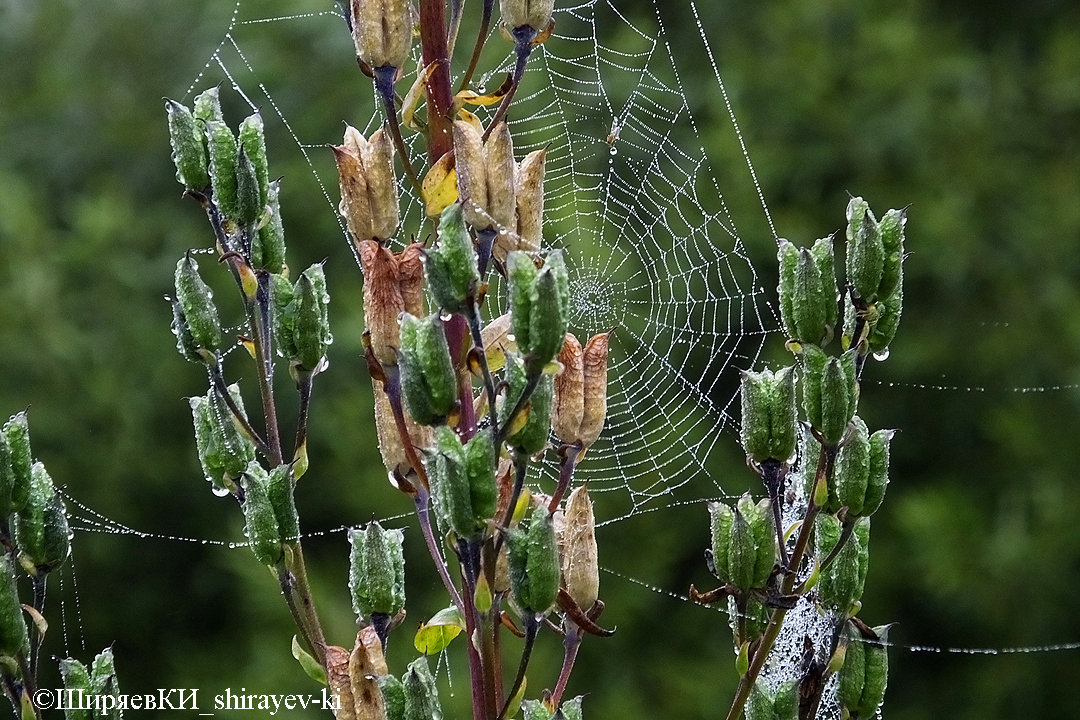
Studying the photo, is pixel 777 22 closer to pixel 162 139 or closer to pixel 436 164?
pixel 162 139

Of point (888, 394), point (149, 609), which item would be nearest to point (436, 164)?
point (888, 394)

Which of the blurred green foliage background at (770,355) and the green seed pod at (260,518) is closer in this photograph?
the green seed pod at (260,518)

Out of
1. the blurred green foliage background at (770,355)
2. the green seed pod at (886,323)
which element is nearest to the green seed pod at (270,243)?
the green seed pod at (886,323)

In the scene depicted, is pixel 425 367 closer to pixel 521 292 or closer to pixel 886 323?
pixel 521 292

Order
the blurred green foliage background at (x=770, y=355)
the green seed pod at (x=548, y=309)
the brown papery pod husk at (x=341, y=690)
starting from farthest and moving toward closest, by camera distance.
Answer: the blurred green foliage background at (x=770, y=355), the brown papery pod husk at (x=341, y=690), the green seed pod at (x=548, y=309)

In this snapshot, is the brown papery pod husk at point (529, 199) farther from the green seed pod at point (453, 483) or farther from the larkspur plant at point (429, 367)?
the green seed pod at point (453, 483)

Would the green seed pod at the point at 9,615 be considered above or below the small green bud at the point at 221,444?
below
